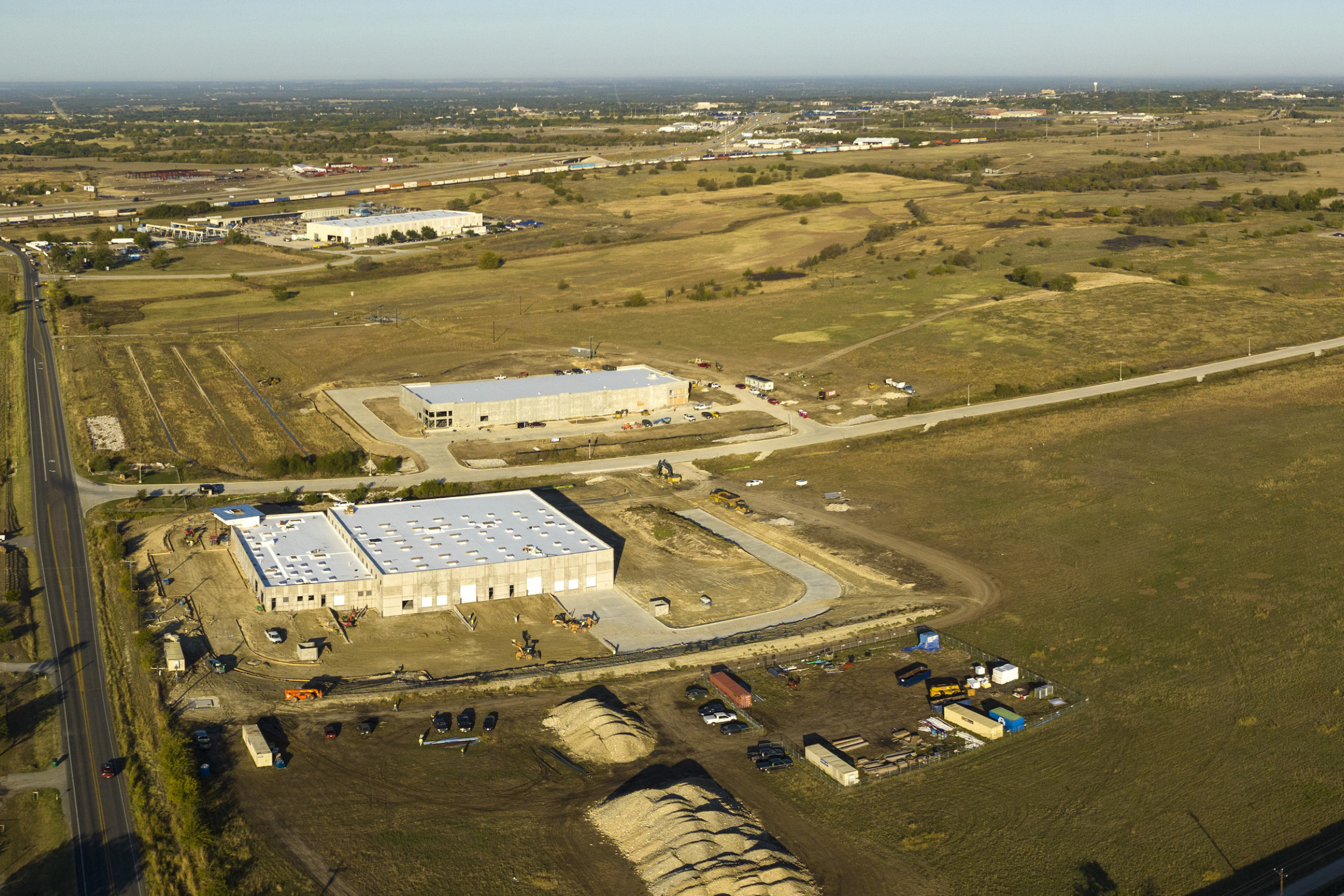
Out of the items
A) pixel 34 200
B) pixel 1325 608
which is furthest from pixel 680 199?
pixel 1325 608

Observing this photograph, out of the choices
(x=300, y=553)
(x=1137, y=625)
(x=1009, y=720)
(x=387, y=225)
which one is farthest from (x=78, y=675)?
(x=387, y=225)

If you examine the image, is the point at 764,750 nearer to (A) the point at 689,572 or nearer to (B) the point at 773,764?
(B) the point at 773,764

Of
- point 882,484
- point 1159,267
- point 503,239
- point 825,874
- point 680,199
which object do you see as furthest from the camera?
point 680,199

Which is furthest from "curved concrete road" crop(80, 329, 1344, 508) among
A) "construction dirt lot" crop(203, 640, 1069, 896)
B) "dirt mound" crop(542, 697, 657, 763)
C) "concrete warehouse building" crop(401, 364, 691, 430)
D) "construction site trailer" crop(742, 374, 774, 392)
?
"dirt mound" crop(542, 697, 657, 763)

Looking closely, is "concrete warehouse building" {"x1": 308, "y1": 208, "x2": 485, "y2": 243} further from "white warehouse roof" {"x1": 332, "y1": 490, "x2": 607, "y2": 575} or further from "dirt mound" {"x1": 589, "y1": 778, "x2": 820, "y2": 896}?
"dirt mound" {"x1": 589, "y1": 778, "x2": 820, "y2": 896}

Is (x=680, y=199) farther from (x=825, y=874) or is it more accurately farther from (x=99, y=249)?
(x=825, y=874)
